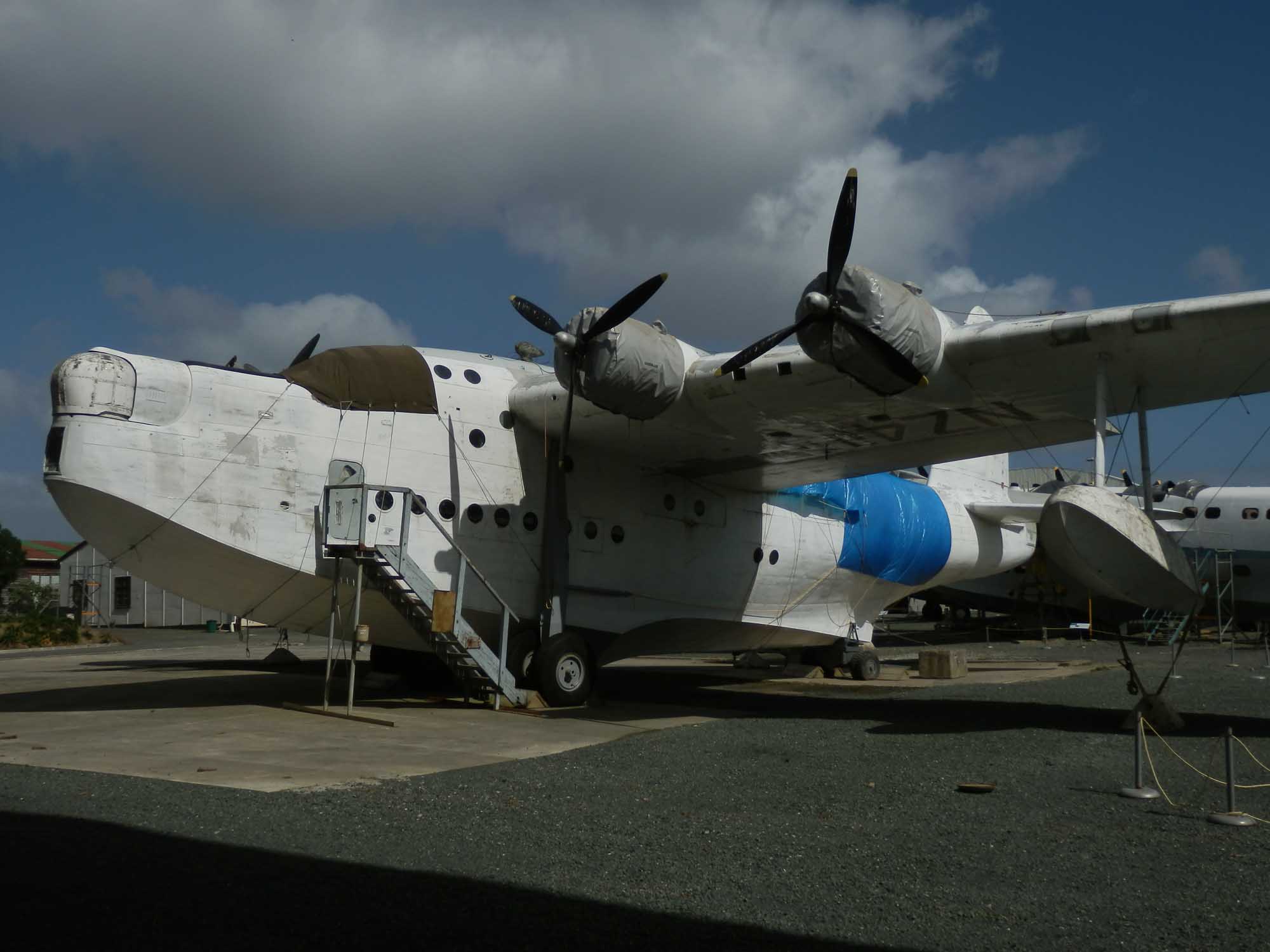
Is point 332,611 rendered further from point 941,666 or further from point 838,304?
point 941,666

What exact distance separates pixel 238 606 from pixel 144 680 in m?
6.11

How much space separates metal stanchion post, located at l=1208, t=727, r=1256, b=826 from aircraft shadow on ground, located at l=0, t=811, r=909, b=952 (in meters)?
3.53

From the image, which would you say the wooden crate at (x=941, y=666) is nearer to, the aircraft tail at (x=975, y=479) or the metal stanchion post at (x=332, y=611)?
the aircraft tail at (x=975, y=479)

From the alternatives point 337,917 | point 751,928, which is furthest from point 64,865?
point 751,928

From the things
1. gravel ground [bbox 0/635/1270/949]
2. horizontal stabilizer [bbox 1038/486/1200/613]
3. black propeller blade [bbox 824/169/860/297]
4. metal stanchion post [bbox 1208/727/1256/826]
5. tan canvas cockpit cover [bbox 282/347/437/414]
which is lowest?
gravel ground [bbox 0/635/1270/949]

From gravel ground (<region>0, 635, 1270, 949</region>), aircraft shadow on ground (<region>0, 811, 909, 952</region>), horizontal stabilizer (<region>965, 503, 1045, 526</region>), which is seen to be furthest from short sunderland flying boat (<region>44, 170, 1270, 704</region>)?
aircraft shadow on ground (<region>0, 811, 909, 952</region>)

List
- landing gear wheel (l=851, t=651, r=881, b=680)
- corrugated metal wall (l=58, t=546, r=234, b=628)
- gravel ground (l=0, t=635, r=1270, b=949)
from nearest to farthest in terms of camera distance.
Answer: gravel ground (l=0, t=635, r=1270, b=949) < landing gear wheel (l=851, t=651, r=881, b=680) < corrugated metal wall (l=58, t=546, r=234, b=628)

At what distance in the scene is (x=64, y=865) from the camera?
4.77 m

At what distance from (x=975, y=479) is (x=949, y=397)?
9.82 m

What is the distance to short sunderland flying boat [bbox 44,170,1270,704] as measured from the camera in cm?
1050

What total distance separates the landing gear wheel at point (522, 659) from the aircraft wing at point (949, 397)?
8.94ft

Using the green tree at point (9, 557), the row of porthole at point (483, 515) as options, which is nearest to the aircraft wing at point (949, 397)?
the row of porthole at point (483, 515)

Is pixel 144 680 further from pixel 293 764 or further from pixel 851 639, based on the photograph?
pixel 851 639

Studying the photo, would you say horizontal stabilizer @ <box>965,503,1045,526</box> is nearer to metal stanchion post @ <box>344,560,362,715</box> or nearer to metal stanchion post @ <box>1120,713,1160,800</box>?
metal stanchion post @ <box>344,560,362,715</box>
